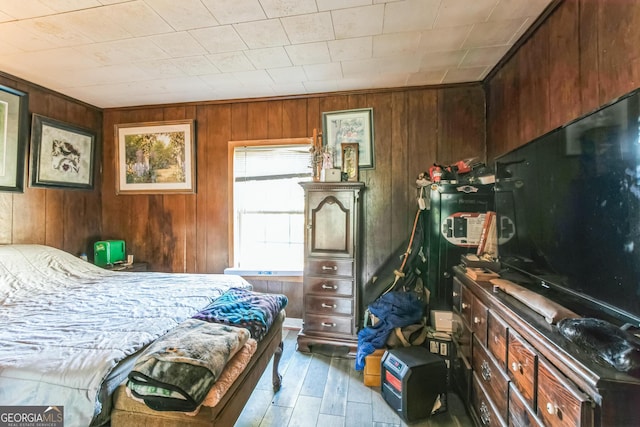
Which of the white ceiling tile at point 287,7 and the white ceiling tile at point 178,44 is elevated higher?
the white ceiling tile at point 178,44

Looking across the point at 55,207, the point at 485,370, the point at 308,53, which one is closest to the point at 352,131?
the point at 308,53

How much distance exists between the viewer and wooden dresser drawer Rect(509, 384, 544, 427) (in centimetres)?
104

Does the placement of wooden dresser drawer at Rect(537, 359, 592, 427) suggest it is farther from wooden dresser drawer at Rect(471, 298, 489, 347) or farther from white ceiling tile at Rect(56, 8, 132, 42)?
white ceiling tile at Rect(56, 8, 132, 42)

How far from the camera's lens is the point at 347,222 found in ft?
8.63

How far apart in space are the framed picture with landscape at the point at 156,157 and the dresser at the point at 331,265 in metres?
1.70

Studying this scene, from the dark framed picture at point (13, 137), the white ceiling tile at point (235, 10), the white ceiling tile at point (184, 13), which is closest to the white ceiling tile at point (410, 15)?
the white ceiling tile at point (235, 10)

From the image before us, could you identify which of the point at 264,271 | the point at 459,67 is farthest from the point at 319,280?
the point at 459,67

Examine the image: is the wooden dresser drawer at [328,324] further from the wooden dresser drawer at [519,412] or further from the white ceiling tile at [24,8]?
the white ceiling tile at [24,8]

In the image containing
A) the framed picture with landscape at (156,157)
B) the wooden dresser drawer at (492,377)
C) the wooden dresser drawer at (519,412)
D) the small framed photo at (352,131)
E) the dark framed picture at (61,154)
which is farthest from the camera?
the framed picture with landscape at (156,157)

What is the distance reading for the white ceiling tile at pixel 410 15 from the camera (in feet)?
5.70

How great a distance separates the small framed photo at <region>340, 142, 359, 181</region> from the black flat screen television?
1413mm

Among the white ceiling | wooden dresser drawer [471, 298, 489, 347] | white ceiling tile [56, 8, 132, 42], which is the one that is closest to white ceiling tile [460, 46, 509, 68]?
the white ceiling

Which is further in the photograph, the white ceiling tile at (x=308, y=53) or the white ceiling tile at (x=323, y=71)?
the white ceiling tile at (x=323, y=71)

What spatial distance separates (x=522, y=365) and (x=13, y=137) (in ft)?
13.9
